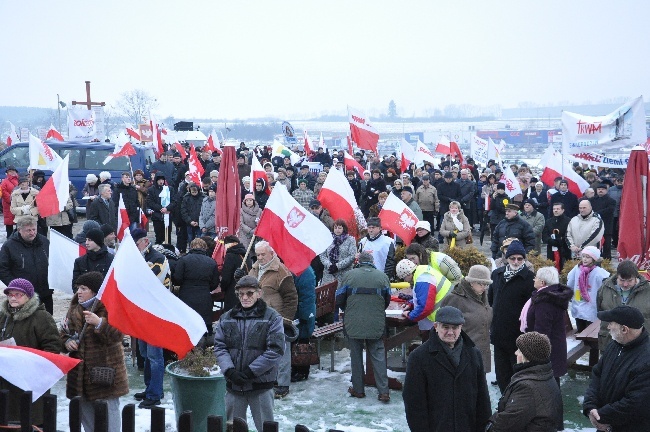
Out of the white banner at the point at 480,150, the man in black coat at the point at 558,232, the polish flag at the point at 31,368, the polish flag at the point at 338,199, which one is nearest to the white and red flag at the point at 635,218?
the man in black coat at the point at 558,232

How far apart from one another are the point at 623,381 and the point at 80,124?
94.7ft

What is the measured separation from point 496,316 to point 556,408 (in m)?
2.79

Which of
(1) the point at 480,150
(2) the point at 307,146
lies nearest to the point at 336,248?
(1) the point at 480,150

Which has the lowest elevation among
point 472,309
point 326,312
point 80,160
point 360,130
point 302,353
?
point 302,353

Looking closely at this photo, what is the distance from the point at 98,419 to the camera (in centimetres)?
515

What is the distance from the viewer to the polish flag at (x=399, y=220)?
12828 millimetres

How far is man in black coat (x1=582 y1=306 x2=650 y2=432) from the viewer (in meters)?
5.85

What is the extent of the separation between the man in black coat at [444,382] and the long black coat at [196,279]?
407cm

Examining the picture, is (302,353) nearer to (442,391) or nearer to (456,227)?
(442,391)

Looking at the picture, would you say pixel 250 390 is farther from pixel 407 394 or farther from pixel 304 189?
pixel 304 189

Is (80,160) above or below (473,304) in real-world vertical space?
above

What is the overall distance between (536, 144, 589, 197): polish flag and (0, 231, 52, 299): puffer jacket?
35.8 ft

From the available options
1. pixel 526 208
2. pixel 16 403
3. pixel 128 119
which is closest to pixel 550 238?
pixel 526 208

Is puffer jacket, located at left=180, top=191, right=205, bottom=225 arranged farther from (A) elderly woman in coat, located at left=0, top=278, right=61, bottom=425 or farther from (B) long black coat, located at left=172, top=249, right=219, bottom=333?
(A) elderly woman in coat, located at left=0, top=278, right=61, bottom=425
